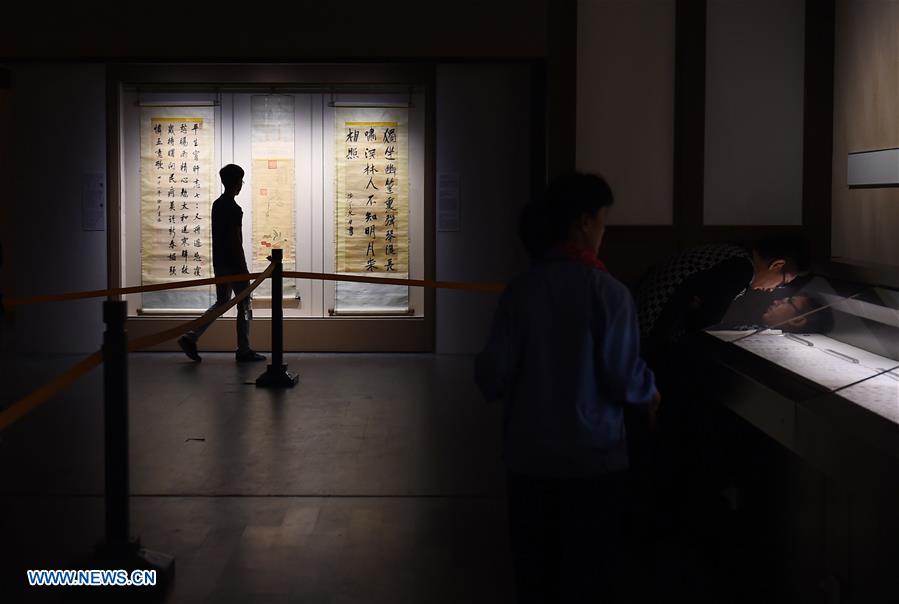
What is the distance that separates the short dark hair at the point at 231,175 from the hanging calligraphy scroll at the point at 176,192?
32.7 inches

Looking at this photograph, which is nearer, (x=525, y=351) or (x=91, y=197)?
(x=525, y=351)

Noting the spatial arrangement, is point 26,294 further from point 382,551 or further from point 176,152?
point 382,551

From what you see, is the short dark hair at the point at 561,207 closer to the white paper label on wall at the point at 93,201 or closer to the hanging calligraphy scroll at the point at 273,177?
the hanging calligraphy scroll at the point at 273,177

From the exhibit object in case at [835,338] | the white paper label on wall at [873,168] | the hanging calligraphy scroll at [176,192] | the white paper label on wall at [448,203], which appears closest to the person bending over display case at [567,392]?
the exhibit object in case at [835,338]

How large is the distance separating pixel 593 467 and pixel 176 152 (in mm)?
6837

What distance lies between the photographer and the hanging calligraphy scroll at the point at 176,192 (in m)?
8.40

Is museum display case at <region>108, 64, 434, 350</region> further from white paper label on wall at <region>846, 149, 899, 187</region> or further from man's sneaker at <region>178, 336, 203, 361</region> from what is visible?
white paper label on wall at <region>846, 149, 899, 187</region>

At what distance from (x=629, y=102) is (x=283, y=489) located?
3.51 metres

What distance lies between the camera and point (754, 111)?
6.41 metres

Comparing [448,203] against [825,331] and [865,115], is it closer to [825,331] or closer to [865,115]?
[865,115]

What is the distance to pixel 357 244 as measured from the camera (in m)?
8.40

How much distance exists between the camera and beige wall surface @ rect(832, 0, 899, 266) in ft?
17.7

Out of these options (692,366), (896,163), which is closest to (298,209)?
(896,163)

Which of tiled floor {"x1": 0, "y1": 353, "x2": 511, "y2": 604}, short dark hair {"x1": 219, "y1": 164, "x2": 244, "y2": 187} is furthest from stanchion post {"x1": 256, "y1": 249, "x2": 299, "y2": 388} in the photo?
short dark hair {"x1": 219, "y1": 164, "x2": 244, "y2": 187}
